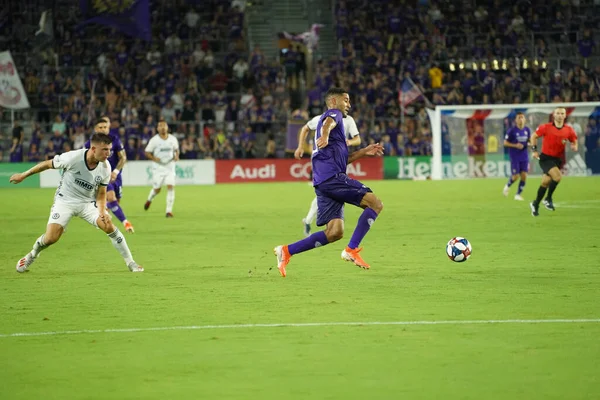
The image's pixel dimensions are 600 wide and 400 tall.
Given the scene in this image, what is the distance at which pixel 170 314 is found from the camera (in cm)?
1020

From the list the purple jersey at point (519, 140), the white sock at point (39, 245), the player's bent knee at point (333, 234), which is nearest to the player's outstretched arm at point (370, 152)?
the player's bent knee at point (333, 234)

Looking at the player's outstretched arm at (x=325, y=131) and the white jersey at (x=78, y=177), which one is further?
the white jersey at (x=78, y=177)

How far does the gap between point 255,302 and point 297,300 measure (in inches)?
17.6

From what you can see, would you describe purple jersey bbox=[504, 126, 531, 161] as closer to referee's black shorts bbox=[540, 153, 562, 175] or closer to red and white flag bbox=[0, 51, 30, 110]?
referee's black shorts bbox=[540, 153, 562, 175]

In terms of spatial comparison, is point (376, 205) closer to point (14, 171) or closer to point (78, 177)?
point (78, 177)

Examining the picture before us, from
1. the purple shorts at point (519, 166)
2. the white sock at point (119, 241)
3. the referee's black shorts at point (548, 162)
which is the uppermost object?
the white sock at point (119, 241)

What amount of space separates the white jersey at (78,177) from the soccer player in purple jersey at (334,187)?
2420mm

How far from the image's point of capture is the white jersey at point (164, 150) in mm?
25656

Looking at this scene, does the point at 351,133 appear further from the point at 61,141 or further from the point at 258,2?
the point at 258,2

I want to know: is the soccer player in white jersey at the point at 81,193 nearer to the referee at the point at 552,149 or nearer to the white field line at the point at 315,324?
the white field line at the point at 315,324

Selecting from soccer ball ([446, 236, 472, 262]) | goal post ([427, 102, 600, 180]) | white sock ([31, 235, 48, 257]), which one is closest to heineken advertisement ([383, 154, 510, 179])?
goal post ([427, 102, 600, 180])

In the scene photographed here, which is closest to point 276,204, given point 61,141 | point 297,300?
point 61,141

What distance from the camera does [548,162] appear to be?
23.6 metres

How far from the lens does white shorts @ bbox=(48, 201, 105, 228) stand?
13.3m
